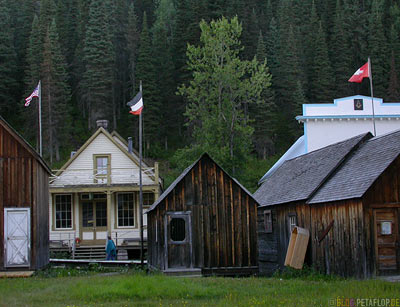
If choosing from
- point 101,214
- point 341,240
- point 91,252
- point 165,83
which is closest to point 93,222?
point 101,214

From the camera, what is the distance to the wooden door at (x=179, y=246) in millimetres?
20641

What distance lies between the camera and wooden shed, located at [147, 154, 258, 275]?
20.8 m

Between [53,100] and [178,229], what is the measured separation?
42.0 metres

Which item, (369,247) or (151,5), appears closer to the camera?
(369,247)

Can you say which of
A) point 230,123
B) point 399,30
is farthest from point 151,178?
point 399,30

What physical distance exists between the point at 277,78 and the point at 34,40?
94.3 ft

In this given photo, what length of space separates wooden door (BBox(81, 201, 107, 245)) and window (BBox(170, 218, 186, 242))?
14.0 meters

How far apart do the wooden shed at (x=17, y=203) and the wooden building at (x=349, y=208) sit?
10084mm

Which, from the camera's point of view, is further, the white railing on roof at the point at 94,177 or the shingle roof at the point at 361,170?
the white railing on roof at the point at 94,177

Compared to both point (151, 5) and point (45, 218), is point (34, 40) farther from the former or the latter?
point (45, 218)

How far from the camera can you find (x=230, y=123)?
127 ft

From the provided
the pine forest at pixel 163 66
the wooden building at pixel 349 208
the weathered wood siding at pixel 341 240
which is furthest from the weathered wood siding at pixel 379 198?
the pine forest at pixel 163 66

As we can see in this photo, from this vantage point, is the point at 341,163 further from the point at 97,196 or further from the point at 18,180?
the point at 97,196

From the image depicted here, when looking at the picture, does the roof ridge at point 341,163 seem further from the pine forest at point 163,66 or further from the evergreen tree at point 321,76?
the evergreen tree at point 321,76
